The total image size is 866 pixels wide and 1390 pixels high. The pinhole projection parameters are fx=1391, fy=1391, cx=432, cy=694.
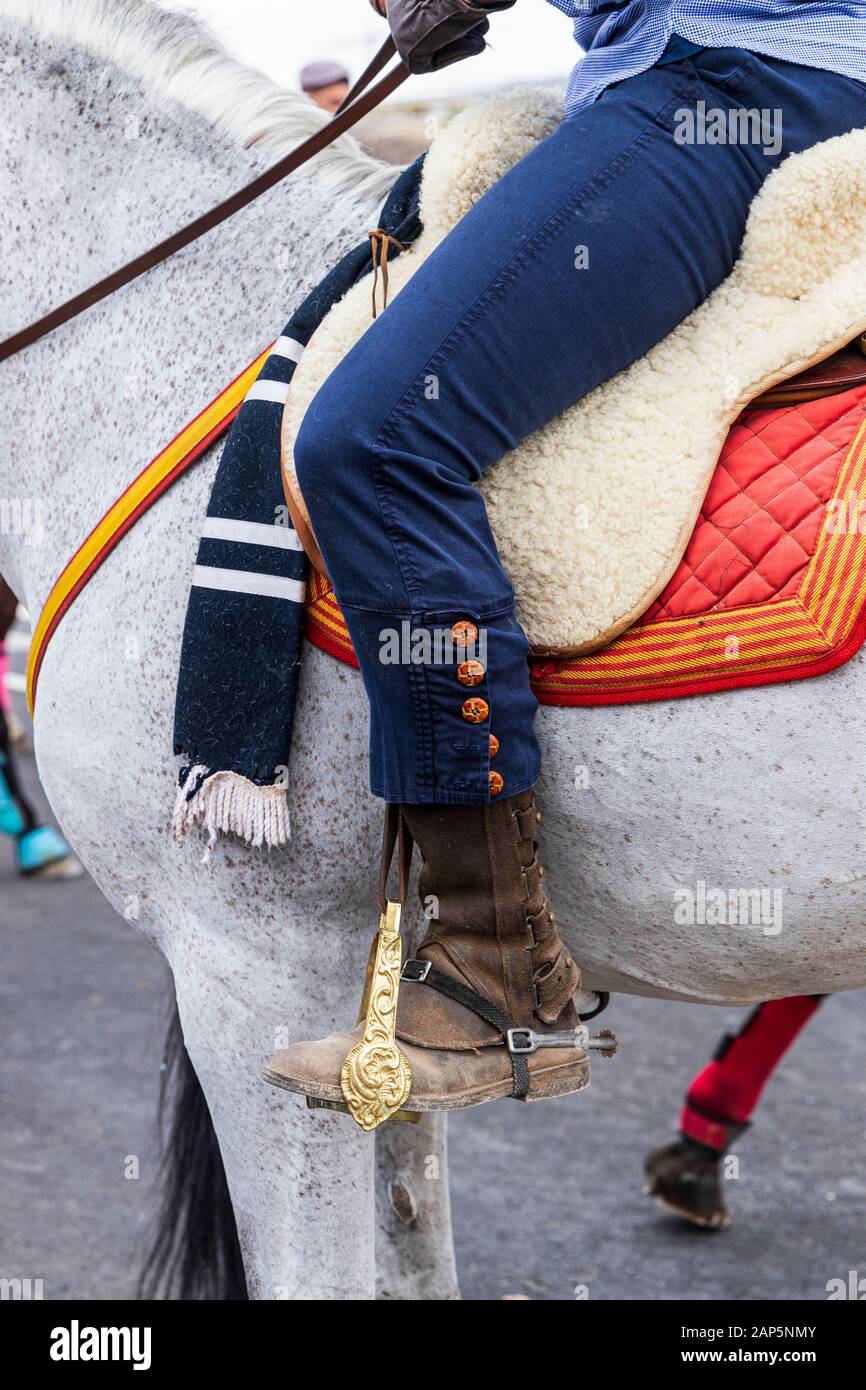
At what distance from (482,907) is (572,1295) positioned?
5.65ft

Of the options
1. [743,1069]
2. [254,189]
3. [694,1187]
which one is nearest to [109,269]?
[254,189]

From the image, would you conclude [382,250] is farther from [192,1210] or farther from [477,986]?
[192,1210]

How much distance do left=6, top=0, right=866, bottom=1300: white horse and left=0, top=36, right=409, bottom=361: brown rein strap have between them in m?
0.03

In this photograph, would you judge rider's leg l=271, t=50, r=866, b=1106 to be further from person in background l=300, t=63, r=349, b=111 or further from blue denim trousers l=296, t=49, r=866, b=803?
person in background l=300, t=63, r=349, b=111

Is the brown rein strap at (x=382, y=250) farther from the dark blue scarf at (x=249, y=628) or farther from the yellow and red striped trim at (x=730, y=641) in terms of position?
the yellow and red striped trim at (x=730, y=641)

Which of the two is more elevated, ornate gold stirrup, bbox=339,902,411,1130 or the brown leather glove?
the brown leather glove

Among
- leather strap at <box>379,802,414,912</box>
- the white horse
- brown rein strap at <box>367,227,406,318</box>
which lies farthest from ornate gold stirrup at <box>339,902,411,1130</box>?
brown rein strap at <box>367,227,406,318</box>

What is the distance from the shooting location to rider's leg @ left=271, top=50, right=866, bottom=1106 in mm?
1624

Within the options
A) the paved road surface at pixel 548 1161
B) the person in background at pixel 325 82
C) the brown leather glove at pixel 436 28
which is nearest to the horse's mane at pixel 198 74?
the brown leather glove at pixel 436 28

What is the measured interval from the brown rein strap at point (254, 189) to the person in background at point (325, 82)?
2517mm

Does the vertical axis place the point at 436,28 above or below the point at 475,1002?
above

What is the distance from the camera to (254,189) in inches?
79.0

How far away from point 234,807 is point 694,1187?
2.06m

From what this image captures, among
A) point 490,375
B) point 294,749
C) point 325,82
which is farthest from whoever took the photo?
point 325,82
